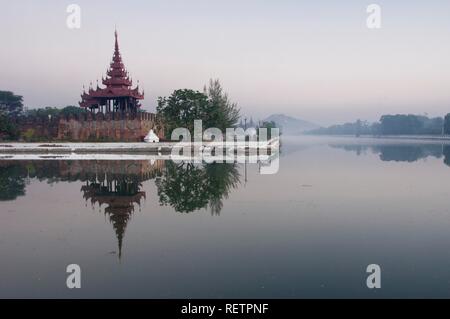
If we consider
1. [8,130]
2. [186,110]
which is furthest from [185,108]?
[8,130]

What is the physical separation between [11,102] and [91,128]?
202 feet

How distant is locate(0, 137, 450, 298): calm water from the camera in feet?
24.3

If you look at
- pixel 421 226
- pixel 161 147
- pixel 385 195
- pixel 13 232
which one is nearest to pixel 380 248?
pixel 421 226

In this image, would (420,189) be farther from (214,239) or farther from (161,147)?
(161,147)

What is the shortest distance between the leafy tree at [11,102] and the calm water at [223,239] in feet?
287

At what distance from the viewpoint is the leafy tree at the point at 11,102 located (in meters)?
92.1

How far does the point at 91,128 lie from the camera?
4756 cm

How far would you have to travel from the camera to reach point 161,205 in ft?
49.4

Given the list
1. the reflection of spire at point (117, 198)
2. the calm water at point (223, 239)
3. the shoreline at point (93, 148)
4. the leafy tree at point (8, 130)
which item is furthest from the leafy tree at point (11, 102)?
the reflection of spire at point (117, 198)

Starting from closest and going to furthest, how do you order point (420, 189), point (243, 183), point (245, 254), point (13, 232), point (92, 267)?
point (92, 267), point (245, 254), point (13, 232), point (420, 189), point (243, 183)

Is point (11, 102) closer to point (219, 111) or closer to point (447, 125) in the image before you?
point (219, 111)
